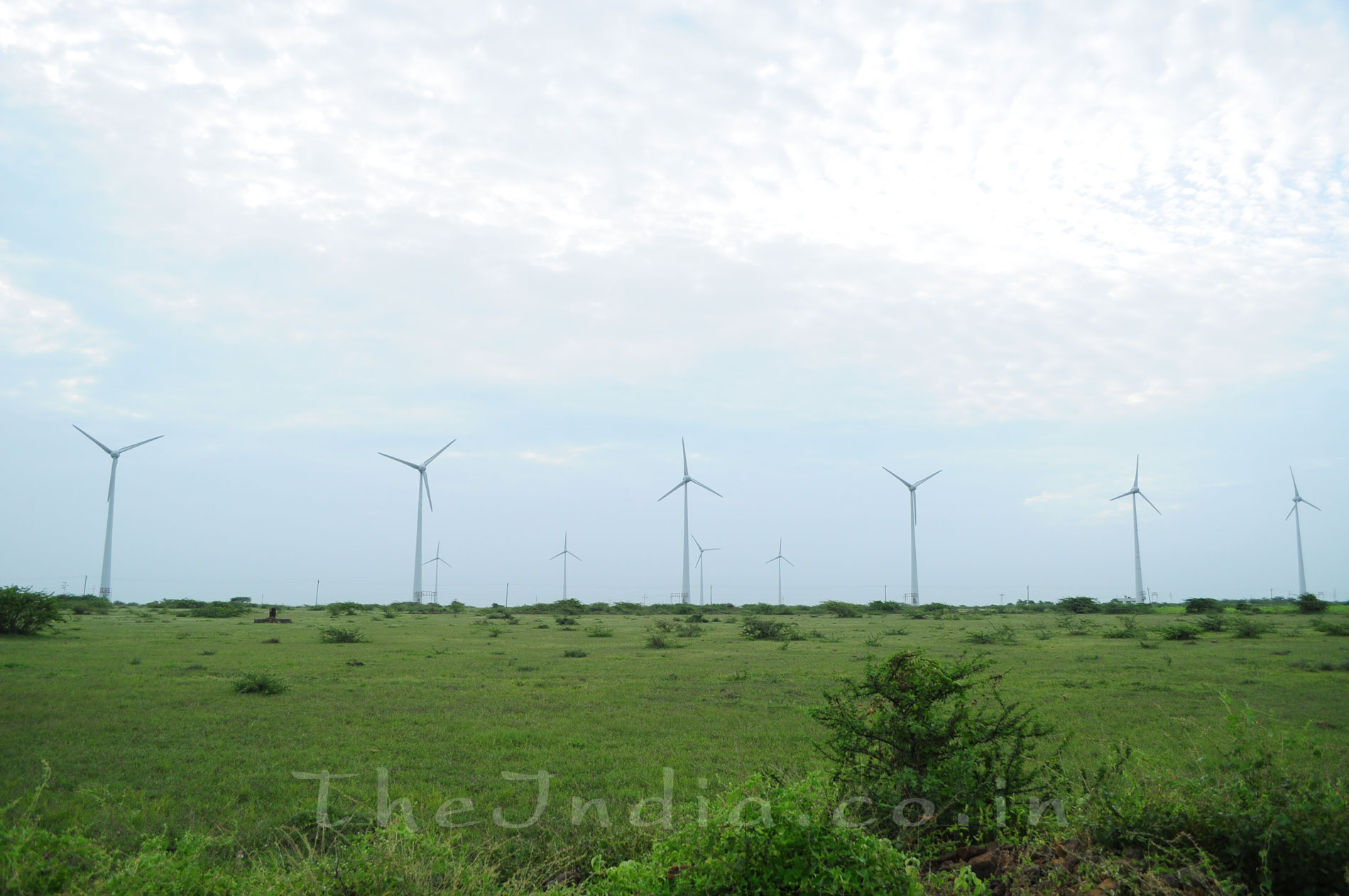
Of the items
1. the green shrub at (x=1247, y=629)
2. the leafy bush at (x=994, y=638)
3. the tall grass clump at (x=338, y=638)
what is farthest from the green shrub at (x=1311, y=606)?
the tall grass clump at (x=338, y=638)

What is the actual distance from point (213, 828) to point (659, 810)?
5.63m

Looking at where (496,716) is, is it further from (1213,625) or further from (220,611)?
(220,611)

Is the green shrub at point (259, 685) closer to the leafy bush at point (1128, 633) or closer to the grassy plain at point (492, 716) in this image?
the grassy plain at point (492, 716)

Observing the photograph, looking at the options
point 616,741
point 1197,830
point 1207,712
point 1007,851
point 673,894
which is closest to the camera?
point 673,894

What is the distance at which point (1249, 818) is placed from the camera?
264 inches

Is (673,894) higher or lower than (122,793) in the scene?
higher

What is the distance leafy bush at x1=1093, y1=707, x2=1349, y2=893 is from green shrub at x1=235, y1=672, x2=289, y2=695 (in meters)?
19.5

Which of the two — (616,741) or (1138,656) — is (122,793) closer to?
(616,741)

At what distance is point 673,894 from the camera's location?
5922mm

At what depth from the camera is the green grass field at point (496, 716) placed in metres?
11.4

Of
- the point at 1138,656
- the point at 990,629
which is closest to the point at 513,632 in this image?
the point at 990,629

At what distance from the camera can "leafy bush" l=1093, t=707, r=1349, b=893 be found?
624cm

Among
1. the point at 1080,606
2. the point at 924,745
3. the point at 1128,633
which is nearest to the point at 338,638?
the point at 924,745

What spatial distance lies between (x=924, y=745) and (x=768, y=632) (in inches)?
1379
